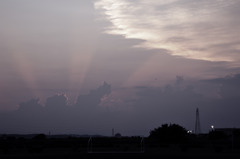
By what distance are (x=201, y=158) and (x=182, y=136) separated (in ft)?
149

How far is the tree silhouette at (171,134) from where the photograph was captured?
96.5 m

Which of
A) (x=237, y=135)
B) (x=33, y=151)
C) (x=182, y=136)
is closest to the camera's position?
(x=33, y=151)

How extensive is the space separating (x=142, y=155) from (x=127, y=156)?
2.04 metres

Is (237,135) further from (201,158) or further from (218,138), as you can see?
(201,158)

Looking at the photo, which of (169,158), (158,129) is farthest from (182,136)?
(169,158)

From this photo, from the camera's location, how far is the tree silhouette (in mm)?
96500

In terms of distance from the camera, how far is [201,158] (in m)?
51.2

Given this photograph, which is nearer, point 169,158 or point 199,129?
point 169,158

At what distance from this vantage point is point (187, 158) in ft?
169

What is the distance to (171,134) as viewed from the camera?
96750 mm

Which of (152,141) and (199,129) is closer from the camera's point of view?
(152,141)

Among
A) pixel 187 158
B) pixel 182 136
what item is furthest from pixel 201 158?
pixel 182 136

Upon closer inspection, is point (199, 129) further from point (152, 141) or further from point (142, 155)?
point (142, 155)

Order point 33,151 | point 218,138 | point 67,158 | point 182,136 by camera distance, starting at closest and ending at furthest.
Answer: point 67,158
point 33,151
point 182,136
point 218,138
